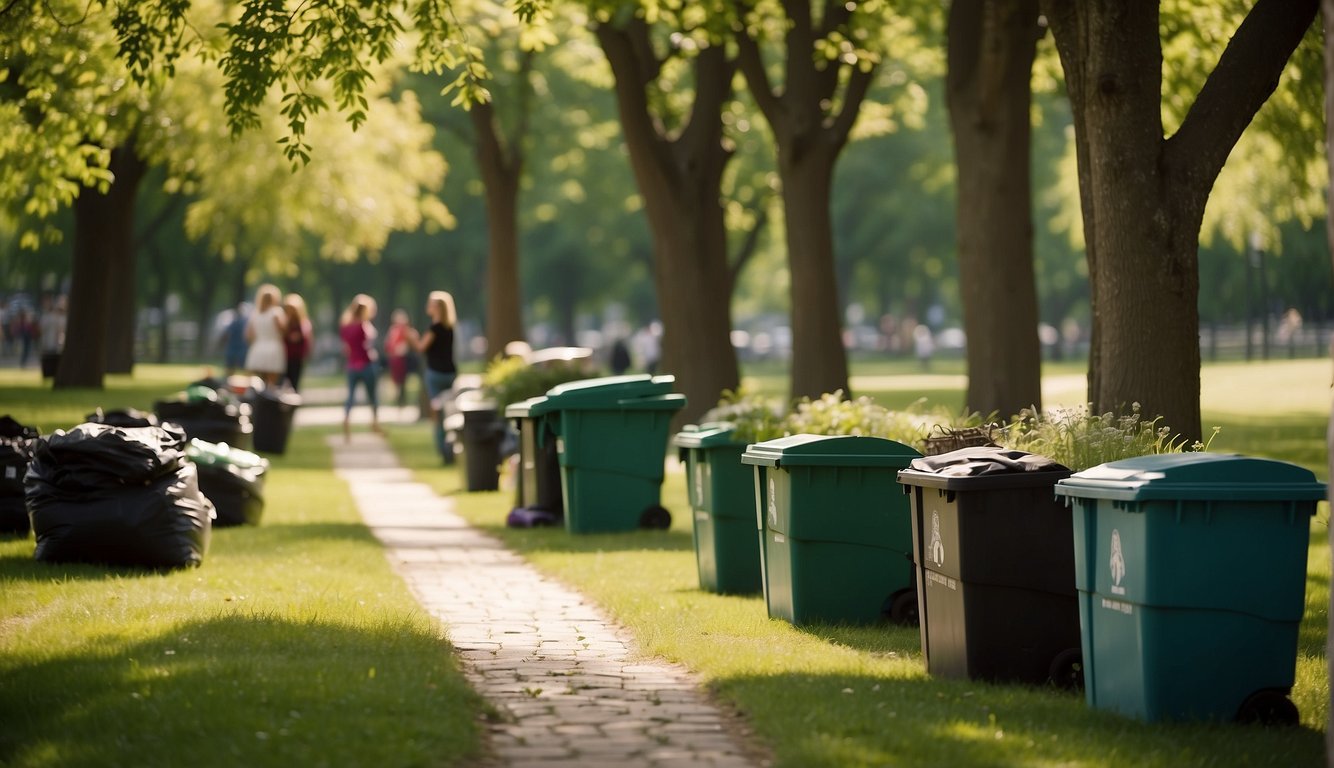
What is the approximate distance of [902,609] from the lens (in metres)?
9.34

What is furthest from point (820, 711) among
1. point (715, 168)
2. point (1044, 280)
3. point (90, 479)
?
point (1044, 280)

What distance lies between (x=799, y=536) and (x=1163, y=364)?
2797mm

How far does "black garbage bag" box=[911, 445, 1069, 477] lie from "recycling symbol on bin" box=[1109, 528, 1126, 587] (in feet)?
2.52

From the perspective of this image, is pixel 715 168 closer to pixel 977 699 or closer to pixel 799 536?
pixel 799 536

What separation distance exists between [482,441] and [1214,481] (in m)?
13.0

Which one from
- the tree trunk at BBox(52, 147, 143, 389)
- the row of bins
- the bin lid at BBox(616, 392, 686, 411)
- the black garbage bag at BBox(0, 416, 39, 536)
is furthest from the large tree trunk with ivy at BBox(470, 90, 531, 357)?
the row of bins

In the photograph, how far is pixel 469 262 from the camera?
67750mm

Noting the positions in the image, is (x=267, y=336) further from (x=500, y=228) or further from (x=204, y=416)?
(x=500, y=228)

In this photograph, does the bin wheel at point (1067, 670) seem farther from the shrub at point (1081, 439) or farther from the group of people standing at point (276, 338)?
the group of people standing at point (276, 338)

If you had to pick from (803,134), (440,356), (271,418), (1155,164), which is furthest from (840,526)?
(271,418)

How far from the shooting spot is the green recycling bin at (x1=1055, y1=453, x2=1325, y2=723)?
254 inches

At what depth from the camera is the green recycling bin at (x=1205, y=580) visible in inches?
254

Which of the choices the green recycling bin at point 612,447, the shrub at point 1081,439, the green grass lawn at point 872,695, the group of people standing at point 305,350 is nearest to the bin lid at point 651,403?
the green recycling bin at point 612,447

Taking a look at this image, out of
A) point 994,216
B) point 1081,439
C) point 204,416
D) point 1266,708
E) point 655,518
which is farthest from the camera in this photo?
point 204,416
